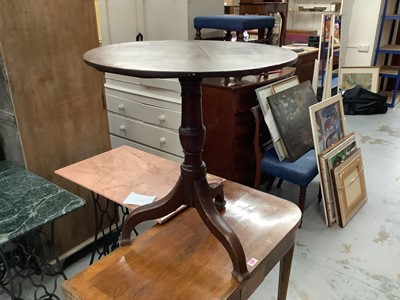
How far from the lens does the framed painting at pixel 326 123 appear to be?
2164mm

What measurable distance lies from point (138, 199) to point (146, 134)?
4.98 feet

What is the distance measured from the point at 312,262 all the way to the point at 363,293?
303 millimetres

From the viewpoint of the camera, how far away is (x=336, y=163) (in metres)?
2.22

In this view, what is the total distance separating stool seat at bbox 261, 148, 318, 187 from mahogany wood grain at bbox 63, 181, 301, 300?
87 centimetres

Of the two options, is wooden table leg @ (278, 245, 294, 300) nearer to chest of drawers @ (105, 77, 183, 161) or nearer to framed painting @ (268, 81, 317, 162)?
framed painting @ (268, 81, 317, 162)

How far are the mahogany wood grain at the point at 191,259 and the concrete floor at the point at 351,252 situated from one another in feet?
2.00

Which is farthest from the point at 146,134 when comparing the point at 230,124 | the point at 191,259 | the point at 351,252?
the point at 191,259

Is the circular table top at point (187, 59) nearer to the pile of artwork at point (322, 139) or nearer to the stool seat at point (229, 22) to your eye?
the pile of artwork at point (322, 139)

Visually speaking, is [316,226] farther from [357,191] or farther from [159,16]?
[159,16]

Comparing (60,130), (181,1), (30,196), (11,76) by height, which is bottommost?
(30,196)

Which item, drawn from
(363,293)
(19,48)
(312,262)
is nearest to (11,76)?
(19,48)

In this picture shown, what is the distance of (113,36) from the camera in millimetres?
2729

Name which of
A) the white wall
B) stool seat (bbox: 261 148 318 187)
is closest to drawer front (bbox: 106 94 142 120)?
stool seat (bbox: 261 148 318 187)

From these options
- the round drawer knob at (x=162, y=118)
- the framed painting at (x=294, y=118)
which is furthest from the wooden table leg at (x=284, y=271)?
the round drawer knob at (x=162, y=118)
